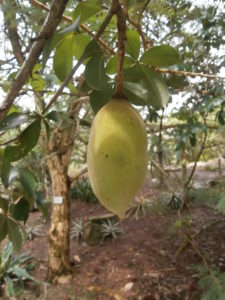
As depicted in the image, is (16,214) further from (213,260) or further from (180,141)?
(213,260)

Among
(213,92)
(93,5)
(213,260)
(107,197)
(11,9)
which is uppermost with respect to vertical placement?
(11,9)

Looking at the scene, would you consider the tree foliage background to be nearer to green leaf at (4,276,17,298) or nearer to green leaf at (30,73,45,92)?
green leaf at (30,73,45,92)

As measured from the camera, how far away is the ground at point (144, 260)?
2895 millimetres

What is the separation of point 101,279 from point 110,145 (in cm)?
297

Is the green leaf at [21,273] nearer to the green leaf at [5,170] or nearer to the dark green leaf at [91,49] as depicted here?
the green leaf at [5,170]

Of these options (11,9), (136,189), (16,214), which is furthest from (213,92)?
(136,189)

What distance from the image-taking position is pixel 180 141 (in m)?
2.11

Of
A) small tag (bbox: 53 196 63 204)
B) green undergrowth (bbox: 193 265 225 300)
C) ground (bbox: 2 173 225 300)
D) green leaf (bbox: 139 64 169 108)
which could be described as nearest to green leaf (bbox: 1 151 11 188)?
green leaf (bbox: 139 64 169 108)

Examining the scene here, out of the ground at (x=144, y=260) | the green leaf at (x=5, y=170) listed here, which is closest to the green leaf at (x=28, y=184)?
the green leaf at (x=5, y=170)

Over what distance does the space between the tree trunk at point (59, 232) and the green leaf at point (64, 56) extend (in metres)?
2.71

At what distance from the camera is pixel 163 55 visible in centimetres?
59

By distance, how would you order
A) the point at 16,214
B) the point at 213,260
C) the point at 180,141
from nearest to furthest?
the point at 16,214, the point at 180,141, the point at 213,260

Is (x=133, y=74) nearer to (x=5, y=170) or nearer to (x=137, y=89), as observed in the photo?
(x=137, y=89)

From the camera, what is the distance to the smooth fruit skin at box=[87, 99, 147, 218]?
47 cm
